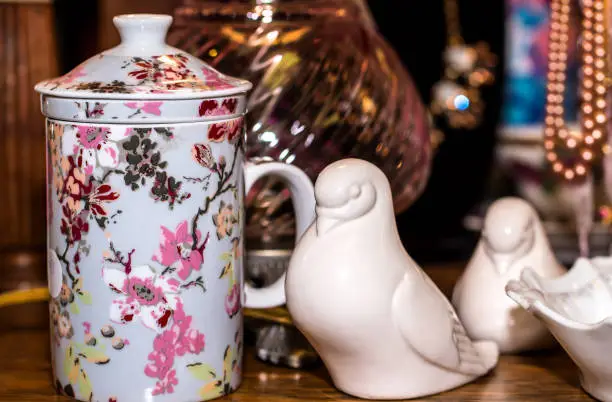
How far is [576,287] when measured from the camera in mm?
797

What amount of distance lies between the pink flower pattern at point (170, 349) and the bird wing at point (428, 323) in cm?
13

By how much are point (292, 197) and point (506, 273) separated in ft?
0.56

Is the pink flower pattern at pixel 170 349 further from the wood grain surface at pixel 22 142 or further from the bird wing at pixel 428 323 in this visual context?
the wood grain surface at pixel 22 142

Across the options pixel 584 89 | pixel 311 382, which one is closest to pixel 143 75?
pixel 311 382

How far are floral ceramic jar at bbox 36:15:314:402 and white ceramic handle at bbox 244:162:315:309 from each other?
2 centimetres

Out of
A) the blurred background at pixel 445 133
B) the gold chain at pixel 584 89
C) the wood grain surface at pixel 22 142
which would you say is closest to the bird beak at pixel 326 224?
the gold chain at pixel 584 89

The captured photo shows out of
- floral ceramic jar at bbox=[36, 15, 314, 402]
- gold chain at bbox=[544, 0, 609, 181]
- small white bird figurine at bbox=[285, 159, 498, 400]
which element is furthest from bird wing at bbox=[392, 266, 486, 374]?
gold chain at bbox=[544, 0, 609, 181]

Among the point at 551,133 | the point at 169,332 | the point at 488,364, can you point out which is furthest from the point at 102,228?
the point at 551,133

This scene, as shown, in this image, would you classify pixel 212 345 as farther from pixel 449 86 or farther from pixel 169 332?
pixel 449 86

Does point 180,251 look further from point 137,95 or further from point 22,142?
point 22,142

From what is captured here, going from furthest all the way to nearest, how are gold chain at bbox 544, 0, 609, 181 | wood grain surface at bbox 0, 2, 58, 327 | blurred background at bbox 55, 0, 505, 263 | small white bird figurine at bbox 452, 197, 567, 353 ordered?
blurred background at bbox 55, 0, 505, 263 → wood grain surface at bbox 0, 2, 58, 327 → gold chain at bbox 544, 0, 609, 181 → small white bird figurine at bbox 452, 197, 567, 353

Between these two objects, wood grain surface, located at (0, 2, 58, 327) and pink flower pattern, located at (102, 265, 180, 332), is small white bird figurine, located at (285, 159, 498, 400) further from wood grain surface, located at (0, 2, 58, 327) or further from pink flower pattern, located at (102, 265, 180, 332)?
wood grain surface, located at (0, 2, 58, 327)

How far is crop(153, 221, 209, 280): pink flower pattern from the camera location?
70 centimetres

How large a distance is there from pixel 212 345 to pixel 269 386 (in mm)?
59
